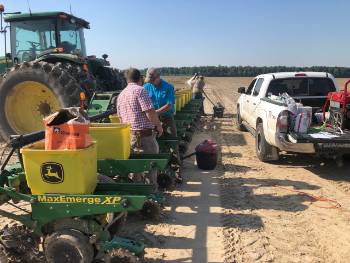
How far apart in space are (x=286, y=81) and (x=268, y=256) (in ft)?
17.5

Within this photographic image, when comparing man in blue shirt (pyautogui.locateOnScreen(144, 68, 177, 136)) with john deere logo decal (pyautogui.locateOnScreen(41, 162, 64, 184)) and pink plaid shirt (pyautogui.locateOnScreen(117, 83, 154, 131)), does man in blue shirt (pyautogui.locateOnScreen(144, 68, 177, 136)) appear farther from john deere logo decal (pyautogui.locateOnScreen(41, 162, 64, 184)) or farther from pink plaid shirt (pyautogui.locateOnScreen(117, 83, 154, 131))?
john deere logo decal (pyautogui.locateOnScreen(41, 162, 64, 184))

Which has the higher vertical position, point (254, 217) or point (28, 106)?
point (28, 106)

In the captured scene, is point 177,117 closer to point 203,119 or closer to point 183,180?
point 183,180

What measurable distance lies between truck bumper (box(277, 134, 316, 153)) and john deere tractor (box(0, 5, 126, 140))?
380cm

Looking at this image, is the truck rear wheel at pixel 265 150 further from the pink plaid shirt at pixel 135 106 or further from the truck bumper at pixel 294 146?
the pink plaid shirt at pixel 135 106

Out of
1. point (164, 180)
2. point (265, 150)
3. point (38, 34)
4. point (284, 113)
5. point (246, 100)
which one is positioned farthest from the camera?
point (246, 100)

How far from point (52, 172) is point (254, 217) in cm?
277

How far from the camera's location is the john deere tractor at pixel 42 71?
869cm

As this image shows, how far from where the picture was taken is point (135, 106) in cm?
560

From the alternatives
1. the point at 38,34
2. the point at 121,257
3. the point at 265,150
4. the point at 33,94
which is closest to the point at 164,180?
the point at 265,150

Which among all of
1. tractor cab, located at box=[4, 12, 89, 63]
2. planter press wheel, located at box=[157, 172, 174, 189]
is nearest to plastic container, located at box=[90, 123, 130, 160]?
planter press wheel, located at box=[157, 172, 174, 189]

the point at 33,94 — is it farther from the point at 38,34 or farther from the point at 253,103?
the point at 253,103

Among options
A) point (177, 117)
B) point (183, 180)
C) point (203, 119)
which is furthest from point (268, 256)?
point (203, 119)

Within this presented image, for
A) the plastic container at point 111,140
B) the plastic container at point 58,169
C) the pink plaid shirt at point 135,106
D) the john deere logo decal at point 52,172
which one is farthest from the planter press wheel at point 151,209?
the john deere logo decal at point 52,172
